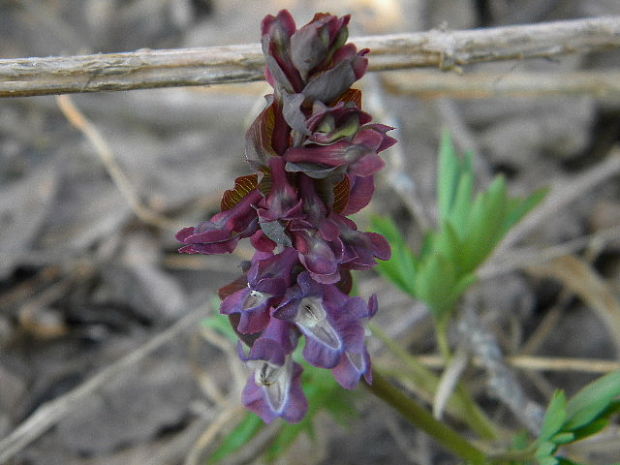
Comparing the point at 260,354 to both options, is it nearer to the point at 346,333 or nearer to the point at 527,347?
the point at 346,333

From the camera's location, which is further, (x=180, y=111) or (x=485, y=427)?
(x=180, y=111)

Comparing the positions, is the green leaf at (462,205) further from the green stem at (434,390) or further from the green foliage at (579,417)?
the green foliage at (579,417)

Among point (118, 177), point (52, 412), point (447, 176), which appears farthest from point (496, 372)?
point (118, 177)

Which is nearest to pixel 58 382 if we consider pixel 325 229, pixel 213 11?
pixel 325 229

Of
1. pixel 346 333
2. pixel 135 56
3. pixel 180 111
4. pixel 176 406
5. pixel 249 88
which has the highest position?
pixel 135 56

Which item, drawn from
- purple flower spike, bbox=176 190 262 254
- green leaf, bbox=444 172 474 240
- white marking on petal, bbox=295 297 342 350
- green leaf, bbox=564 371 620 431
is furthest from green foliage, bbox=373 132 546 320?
purple flower spike, bbox=176 190 262 254

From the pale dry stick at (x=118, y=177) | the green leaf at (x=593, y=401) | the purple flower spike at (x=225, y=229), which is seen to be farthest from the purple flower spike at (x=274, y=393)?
the pale dry stick at (x=118, y=177)

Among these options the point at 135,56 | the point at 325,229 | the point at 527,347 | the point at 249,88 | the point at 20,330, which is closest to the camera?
the point at 325,229

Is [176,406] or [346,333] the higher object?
[346,333]

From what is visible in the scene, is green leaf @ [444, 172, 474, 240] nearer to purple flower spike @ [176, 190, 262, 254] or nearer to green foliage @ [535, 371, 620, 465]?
green foliage @ [535, 371, 620, 465]
